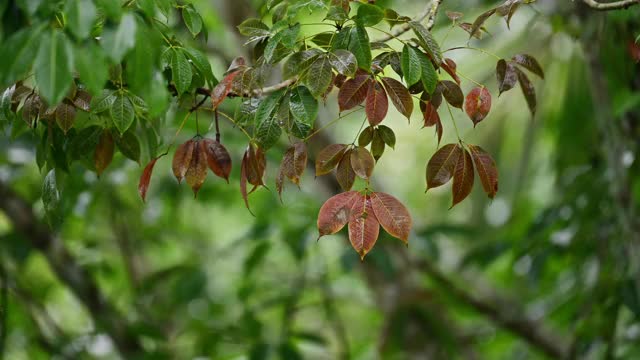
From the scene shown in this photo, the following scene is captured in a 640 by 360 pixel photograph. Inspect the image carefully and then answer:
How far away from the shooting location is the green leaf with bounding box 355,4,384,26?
91cm

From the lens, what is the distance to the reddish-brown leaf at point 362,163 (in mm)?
934

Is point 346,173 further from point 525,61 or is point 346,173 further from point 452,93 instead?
point 525,61

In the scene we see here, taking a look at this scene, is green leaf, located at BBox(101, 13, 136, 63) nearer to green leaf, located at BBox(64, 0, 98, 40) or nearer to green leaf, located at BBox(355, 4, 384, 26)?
green leaf, located at BBox(64, 0, 98, 40)

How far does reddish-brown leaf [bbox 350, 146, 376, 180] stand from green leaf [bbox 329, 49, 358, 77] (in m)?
0.10

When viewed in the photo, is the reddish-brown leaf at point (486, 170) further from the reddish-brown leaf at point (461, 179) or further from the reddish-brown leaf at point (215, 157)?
the reddish-brown leaf at point (215, 157)

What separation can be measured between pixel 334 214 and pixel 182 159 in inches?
8.1

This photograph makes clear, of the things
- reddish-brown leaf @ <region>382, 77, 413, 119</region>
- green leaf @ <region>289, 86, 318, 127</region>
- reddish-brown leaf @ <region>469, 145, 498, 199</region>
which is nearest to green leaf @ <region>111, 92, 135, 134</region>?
green leaf @ <region>289, 86, 318, 127</region>

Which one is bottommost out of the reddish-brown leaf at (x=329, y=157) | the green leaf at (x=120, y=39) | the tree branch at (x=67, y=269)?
the tree branch at (x=67, y=269)

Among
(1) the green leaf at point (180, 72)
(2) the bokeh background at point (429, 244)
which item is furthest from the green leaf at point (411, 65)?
(2) the bokeh background at point (429, 244)

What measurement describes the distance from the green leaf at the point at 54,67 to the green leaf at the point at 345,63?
0.91ft

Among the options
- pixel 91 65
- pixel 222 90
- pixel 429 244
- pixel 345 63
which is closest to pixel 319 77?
pixel 345 63

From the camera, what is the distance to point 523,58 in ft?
3.51

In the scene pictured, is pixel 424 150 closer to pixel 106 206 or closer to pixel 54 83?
pixel 106 206

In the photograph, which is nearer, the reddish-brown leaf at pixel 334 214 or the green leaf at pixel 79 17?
the green leaf at pixel 79 17
